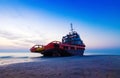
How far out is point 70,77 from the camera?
31.0ft

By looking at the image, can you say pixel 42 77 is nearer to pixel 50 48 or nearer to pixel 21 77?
pixel 21 77

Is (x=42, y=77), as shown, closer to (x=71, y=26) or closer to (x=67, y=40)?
(x=67, y=40)

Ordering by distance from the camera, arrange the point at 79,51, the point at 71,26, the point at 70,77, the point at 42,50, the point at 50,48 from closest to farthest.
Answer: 1. the point at 70,77
2. the point at 50,48
3. the point at 42,50
4. the point at 79,51
5. the point at 71,26

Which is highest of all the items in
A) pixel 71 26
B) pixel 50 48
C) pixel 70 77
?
pixel 71 26

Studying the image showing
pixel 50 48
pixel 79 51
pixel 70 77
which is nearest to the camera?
pixel 70 77

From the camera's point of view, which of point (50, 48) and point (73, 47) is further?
point (73, 47)

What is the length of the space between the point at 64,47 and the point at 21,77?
29212mm

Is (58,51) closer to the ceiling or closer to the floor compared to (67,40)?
closer to the floor

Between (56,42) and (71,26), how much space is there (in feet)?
46.0

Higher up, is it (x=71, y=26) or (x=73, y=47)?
(x=71, y=26)

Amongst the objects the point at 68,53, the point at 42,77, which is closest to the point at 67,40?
the point at 68,53

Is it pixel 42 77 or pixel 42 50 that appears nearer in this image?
pixel 42 77

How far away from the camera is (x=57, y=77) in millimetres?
9453

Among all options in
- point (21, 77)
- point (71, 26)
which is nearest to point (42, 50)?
point (71, 26)
